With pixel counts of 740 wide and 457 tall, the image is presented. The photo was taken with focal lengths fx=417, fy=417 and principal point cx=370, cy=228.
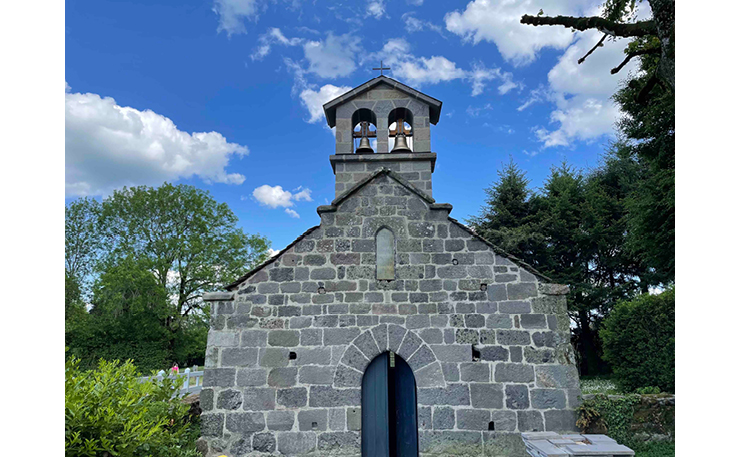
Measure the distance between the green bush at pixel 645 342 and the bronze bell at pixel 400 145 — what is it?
32.8ft

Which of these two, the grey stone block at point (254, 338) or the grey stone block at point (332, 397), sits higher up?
the grey stone block at point (254, 338)

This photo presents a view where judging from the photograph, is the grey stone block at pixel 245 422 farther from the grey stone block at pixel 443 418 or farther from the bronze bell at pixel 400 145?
the bronze bell at pixel 400 145

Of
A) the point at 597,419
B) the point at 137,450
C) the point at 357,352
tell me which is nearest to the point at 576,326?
the point at 597,419

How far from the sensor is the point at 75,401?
449 centimetres

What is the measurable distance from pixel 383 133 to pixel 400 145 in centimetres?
47

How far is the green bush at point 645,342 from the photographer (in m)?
12.9

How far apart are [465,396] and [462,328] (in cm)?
112

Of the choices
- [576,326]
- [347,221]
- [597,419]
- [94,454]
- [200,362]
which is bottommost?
[200,362]

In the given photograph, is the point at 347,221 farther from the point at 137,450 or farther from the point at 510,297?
the point at 137,450

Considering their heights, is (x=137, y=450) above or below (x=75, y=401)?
below

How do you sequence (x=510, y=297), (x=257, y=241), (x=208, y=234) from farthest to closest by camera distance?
(x=257, y=241) → (x=208, y=234) → (x=510, y=297)

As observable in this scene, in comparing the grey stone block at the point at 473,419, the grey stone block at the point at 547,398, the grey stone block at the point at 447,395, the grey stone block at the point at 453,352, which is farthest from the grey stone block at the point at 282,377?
the grey stone block at the point at 547,398

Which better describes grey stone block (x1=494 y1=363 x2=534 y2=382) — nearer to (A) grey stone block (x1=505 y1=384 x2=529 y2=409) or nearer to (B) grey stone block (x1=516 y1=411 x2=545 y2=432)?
(A) grey stone block (x1=505 y1=384 x2=529 y2=409)

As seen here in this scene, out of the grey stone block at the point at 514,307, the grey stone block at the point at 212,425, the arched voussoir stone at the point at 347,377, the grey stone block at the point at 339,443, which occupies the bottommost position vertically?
the grey stone block at the point at 339,443
